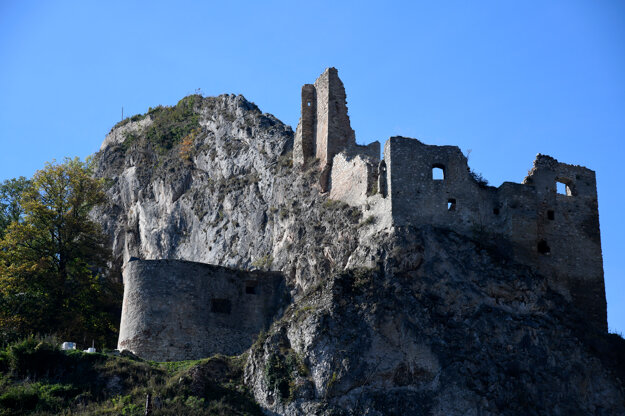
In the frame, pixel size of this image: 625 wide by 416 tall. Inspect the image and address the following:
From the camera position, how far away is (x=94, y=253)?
42.7 metres

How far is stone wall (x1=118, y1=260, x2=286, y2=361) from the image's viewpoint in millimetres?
35781

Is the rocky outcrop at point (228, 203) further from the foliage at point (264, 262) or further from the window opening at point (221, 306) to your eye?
the window opening at point (221, 306)

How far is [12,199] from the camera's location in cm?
4781

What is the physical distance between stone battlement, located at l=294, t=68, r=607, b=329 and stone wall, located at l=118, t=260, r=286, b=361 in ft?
18.8

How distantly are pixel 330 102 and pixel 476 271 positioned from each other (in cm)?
1128

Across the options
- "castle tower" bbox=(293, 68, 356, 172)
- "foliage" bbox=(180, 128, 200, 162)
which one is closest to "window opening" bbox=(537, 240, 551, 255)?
"castle tower" bbox=(293, 68, 356, 172)

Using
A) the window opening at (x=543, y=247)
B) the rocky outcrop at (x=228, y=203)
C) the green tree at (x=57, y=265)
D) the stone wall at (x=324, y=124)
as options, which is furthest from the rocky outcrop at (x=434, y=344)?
the green tree at (x=57, y=265)

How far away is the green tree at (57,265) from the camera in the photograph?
3969cm

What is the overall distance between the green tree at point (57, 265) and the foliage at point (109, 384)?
5.33m

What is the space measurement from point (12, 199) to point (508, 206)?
2610 cm

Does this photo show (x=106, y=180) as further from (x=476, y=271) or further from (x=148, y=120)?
(x=476, y=271)

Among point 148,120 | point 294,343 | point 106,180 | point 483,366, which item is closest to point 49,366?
point 294,343

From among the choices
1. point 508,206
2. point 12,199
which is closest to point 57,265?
point 12,199

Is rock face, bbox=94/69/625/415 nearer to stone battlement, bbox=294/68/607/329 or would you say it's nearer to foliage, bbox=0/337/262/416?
stone battlement, bbox=294/68/607/329
